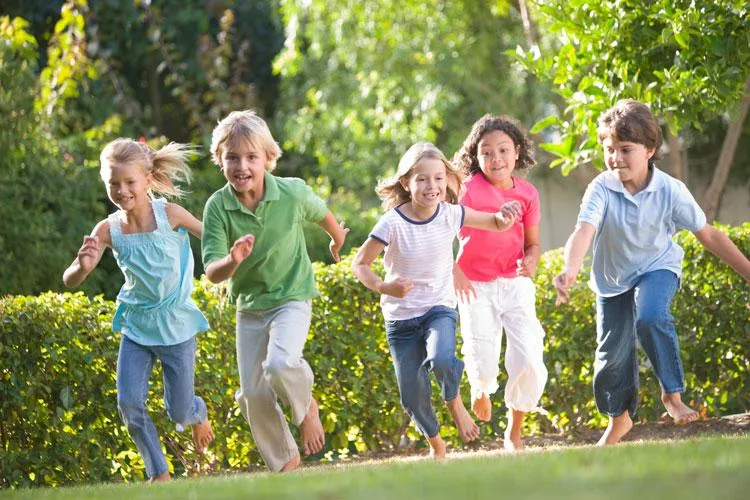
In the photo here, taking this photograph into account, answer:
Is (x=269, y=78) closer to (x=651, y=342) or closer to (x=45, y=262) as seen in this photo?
(x=45, y=262)

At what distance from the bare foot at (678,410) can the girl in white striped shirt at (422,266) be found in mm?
1028

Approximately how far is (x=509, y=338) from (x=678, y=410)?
1.26 m

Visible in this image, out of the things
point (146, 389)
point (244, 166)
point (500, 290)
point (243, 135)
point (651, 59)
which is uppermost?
point (651, 59)

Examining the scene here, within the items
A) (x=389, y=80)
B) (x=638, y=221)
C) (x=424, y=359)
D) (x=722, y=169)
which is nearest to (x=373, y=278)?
(x=424, y=359)

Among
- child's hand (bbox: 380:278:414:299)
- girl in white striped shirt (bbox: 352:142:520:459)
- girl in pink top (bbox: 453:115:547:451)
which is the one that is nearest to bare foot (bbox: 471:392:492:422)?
girl in pink top (bbox: 453:115:547:451)

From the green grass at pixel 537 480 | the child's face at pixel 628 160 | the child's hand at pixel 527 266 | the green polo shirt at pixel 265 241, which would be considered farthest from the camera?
the child's hand at pixel 527 266

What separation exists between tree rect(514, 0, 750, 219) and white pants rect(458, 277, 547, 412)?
3.53 ft

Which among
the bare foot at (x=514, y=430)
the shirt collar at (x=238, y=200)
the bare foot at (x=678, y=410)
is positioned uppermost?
the shirt collar at (x=238, y=200)

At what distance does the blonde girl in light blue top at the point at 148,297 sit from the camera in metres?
6.71

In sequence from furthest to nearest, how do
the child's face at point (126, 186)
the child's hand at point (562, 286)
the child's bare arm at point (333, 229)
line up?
the child's bare arm at point (333, 229) → the child's face at point (126, 186) → the child's hand at point (562, 286)

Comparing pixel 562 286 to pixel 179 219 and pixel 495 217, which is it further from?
pixel 179 219

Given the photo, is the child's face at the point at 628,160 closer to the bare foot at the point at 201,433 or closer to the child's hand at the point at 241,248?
the child's hand at the point at 241,248

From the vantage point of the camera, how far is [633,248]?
668 centimetres

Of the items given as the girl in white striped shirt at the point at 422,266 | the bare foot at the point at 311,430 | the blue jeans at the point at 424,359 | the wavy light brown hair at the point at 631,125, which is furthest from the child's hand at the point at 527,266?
the bare foot at the point at 311,430
